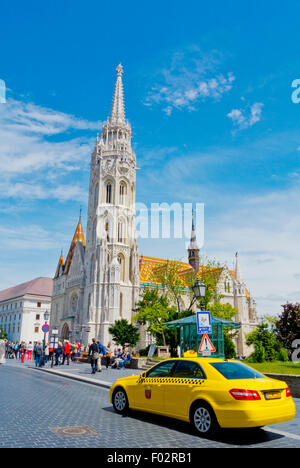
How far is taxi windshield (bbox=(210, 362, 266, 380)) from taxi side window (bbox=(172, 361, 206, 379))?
0.99ft

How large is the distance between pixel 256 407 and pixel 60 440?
3.37 meters

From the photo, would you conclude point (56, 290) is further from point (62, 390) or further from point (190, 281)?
point (62, 390)

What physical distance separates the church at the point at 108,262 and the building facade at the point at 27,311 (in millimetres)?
12360

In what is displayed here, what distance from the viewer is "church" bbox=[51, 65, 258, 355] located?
180ft

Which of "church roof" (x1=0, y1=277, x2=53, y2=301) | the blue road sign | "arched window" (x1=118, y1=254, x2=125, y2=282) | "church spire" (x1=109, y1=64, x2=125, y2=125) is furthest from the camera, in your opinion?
"church roof" (x1=0, y1=277, x2=53, y2=301)

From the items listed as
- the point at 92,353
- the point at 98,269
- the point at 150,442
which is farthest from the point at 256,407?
the point at 98,269

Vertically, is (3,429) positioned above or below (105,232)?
below

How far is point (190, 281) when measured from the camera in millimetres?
47781

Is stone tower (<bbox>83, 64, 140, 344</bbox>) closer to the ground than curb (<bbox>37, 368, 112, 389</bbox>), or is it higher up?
higher up

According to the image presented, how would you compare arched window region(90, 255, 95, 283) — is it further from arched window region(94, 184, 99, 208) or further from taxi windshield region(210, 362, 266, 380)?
taxi windshield region(210, 362, 266, 380)

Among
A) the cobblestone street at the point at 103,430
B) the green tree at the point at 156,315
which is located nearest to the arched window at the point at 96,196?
the green tree at the point at 156,315

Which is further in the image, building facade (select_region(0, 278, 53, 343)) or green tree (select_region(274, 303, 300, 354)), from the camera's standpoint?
building facade (select_region(0, 278, 53, 343))

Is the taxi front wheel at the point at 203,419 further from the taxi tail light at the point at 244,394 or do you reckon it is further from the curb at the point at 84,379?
the curb at the point at 84,379

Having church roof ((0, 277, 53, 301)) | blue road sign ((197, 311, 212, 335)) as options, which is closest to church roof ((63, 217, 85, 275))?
church roof ((0, 277, 53, 301))
